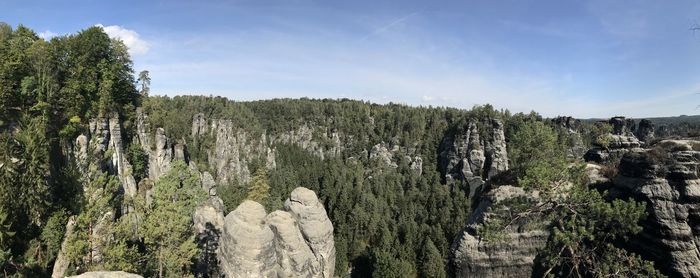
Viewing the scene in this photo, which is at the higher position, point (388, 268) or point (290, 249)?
point (290, 249)

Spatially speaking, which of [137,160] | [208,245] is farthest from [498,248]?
[137,160]

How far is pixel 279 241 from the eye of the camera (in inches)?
1214

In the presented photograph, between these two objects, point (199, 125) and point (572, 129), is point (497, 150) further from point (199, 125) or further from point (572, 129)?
point (199, 125)

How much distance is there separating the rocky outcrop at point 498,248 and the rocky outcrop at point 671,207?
450 cm

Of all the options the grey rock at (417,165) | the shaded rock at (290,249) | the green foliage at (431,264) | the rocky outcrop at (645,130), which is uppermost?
the rocky outcrop at (645,130)

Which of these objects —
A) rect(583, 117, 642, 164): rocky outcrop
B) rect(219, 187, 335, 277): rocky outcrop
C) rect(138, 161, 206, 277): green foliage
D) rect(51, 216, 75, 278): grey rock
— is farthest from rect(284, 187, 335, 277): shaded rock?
rect(583, 117, 642, 164): rocky outcrop

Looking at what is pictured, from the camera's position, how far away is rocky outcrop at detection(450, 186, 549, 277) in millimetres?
19625

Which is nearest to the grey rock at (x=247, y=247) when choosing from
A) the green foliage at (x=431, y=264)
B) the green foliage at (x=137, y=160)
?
the green foliage at (x=137, y=160)

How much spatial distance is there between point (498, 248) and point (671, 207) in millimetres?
7548

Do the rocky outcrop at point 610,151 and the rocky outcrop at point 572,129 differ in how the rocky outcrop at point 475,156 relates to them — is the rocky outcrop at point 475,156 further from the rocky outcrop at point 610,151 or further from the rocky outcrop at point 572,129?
the rocky outcrop at point 610,151

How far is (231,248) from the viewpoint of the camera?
28344 mm

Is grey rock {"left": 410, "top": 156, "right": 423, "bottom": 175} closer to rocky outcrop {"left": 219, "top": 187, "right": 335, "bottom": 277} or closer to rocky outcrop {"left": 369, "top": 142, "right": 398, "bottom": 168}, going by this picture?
rocky outcrop {"left": 369, "top": 142, "right": 398, "bottom": 168}

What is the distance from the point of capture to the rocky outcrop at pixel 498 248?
19.6 meters

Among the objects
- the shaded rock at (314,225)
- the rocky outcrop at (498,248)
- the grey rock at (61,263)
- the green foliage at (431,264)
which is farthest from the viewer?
the green foliage at (431,264)
